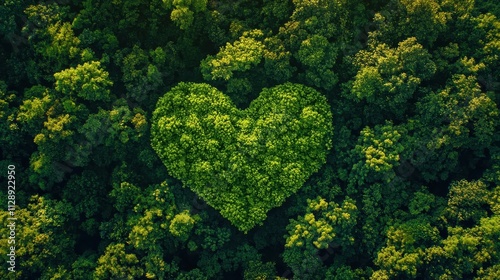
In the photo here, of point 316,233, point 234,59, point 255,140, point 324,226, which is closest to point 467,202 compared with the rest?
point 324,226

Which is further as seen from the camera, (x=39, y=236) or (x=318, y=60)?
(x=318, y=60)

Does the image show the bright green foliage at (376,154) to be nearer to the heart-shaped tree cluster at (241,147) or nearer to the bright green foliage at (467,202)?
the heart-shaped tree cluster at (241,147)

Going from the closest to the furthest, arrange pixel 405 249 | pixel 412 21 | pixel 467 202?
1. pixel 405 249
2. pixel 467 202
3. pixel 412 21

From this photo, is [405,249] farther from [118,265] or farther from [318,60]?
[118,265]

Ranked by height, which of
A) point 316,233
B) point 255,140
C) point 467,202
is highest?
point 255,140

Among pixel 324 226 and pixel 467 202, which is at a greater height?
pixel 467 202
